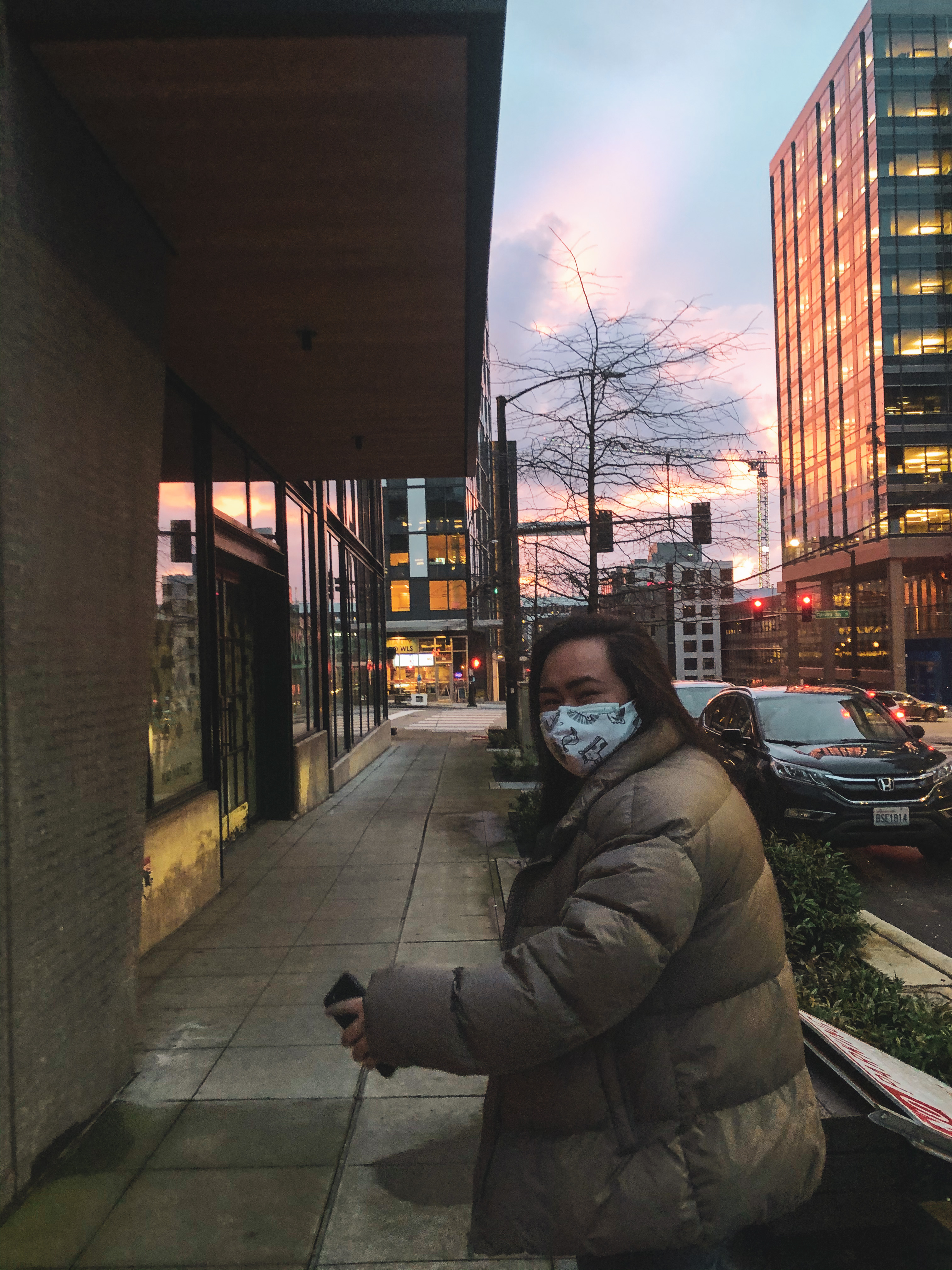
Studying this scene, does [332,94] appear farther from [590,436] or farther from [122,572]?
Answer: [590,436]

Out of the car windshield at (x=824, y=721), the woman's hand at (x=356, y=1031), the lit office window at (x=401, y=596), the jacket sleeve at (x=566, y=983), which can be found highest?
the lit office window at (x=401, y=596)

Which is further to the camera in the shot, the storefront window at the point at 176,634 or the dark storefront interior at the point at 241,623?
the dark storefront interior at the point at 241,623

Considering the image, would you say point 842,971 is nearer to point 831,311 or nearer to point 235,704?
point 235,704

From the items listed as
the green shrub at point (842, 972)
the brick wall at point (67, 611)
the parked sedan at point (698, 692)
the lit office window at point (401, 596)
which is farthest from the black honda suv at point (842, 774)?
the lit office window at point (401, 596)

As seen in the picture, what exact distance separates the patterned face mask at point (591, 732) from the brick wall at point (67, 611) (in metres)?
2.10

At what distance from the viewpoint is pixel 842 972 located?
4438 millimetres

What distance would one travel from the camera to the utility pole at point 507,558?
1392cm

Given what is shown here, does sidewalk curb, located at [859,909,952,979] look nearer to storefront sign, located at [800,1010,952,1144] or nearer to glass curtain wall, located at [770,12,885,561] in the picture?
storefront sign, located at [800,1010,952,1144]

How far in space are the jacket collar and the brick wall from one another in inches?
86.2

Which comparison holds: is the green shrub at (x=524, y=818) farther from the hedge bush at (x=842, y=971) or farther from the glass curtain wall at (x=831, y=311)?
the glass curtain wall at (x=831, y=311)

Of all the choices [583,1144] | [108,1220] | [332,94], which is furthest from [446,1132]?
[332,94]

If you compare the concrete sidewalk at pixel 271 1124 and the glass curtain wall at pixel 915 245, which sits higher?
the glass curtain wall at pixel 915 245

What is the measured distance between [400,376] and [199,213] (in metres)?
2.98

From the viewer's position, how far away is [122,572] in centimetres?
390
